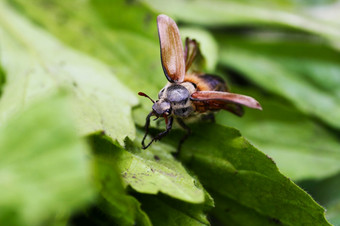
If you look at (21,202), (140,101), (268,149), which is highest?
(21,202)

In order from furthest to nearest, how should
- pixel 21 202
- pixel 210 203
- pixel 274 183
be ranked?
pixel 274 183 < pixel 210 203 < pixel 21 202

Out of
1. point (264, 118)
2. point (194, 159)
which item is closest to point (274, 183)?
point (194, 159)

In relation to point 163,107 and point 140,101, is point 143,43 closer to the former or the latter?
point 140,101

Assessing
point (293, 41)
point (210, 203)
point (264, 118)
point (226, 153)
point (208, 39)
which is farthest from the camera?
point (293, 41)

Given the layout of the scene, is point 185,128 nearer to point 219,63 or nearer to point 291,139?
point 291,139

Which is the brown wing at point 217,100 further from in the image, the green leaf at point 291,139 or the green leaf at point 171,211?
the green leaf at point 171,211

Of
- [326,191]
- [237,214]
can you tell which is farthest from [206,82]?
[326,191]

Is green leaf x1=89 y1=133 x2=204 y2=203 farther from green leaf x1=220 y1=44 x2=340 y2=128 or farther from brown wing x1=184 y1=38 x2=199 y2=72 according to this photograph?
green leaf x1=220 y1=44 x2=340 y2=128
